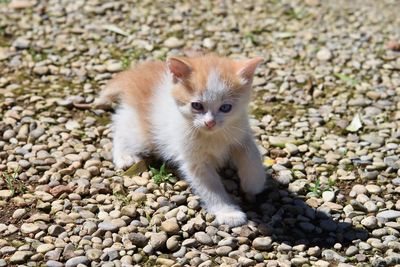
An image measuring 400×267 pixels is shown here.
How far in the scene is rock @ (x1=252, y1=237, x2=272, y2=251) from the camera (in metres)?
4.06

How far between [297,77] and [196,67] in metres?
2.04

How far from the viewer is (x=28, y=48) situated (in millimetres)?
6371

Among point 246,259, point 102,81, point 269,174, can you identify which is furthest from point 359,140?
point 102,81

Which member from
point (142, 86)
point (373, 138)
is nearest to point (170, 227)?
point (142, 86)

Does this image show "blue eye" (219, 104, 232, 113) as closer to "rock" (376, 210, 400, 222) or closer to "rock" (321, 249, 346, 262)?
"rock" (321, 249, 346, 262)

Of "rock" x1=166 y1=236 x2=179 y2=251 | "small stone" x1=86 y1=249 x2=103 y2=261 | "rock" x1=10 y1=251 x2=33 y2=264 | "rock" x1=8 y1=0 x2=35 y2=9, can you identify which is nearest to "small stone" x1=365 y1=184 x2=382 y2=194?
"rock" x1=166 y1=236 x2=179 y2=251

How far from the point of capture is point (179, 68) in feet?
14.1

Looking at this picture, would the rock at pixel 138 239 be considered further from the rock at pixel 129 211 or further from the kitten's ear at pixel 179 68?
the kitten's ear at pixel 179 68

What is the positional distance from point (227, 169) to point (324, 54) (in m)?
2.19

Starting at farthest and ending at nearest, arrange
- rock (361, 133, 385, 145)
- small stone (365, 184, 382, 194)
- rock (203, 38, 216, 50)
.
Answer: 1. rock (203, 38, 216, 50)
2. rock (361, 133, 385, 145)
3. small stone (365, 184, 382, 194)

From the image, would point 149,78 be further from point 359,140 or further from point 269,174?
point 359,140

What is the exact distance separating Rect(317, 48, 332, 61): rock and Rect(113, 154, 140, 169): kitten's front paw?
8.03 feet

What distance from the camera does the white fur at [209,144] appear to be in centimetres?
423

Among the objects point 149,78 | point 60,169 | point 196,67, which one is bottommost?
point 60,169
